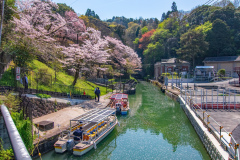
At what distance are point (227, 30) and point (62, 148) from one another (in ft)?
195

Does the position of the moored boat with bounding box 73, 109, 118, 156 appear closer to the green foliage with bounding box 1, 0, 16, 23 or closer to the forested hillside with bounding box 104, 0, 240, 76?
the green foliage with bounding box 1, 0, 16, 23

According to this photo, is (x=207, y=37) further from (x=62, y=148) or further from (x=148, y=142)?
(x=62, y=148)

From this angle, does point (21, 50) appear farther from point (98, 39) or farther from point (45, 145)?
point (98, 39)

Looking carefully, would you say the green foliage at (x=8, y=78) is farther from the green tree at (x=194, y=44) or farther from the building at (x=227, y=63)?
the green tree at (x=194, y=44)

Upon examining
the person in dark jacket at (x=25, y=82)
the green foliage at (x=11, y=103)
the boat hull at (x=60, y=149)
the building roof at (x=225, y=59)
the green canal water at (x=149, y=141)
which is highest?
the building roof at (x=225, y=59)

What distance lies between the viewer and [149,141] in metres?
14.4

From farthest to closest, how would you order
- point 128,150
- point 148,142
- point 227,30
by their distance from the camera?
point 227,30 < point 148,142 < point 128,150

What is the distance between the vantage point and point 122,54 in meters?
46.3

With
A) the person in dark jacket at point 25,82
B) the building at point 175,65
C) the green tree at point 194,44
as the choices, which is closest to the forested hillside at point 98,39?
the green tree at point 194,44

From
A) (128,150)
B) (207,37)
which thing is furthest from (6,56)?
(207,37)

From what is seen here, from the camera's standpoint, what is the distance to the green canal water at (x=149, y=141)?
11867 mm

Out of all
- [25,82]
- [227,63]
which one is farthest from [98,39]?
[227,63]

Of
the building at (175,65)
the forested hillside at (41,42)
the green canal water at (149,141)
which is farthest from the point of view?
the building at (175,65)

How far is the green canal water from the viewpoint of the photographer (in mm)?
11867
